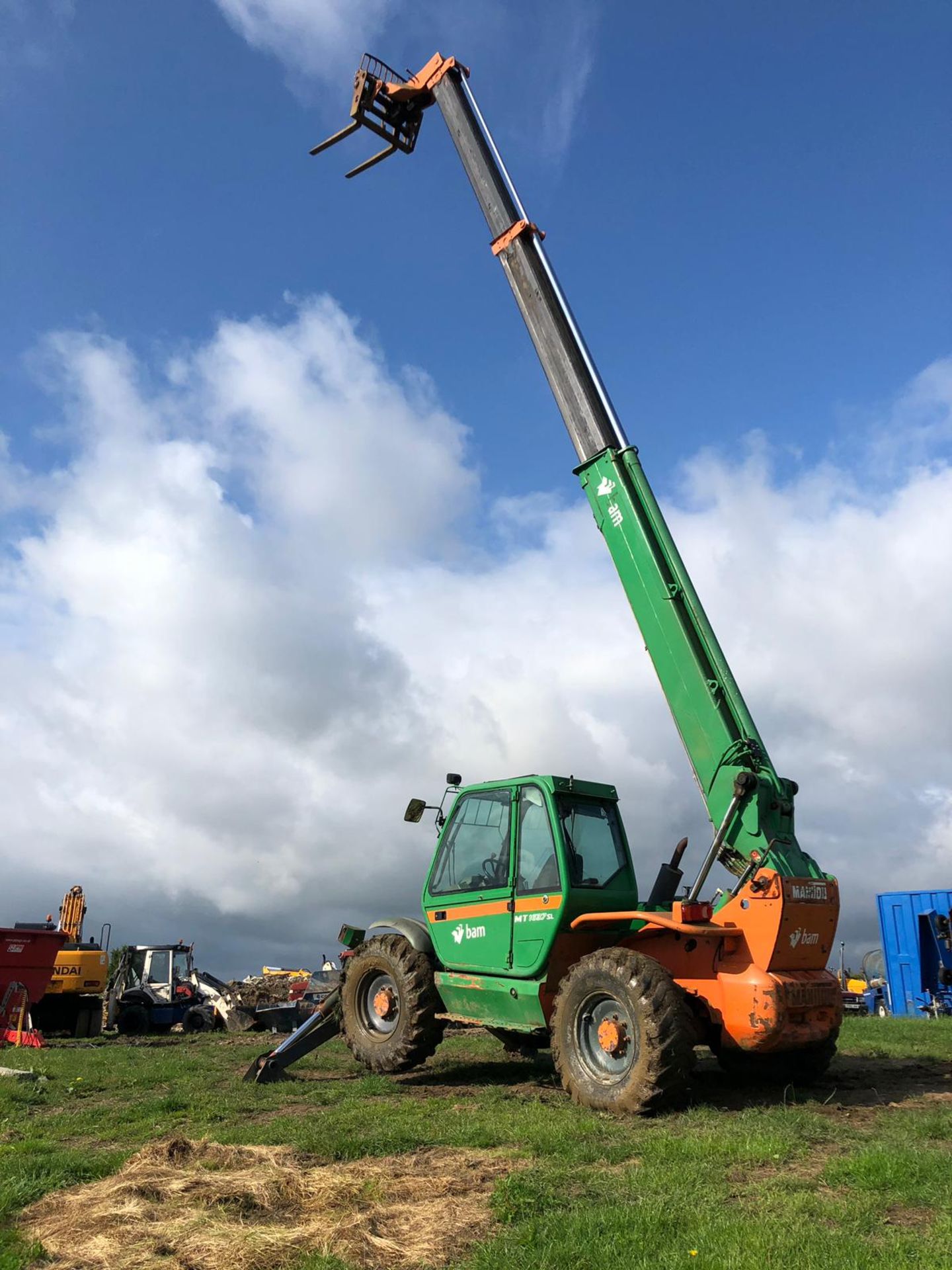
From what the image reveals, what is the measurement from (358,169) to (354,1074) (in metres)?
11.1

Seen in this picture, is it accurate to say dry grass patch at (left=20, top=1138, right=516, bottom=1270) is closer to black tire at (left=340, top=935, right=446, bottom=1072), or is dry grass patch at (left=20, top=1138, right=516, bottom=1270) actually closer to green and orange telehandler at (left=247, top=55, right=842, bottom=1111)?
green and orange telehandler at (left=247, top=55, right=842, bottom=1111)

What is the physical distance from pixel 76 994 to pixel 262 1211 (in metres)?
16.7

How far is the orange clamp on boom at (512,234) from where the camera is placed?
1041 centimetres

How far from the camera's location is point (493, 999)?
848 centimetres

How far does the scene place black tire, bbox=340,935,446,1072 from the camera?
9031 millimetres

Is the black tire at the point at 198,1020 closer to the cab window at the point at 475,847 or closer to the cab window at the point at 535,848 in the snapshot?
the cab window at the point at 475,847

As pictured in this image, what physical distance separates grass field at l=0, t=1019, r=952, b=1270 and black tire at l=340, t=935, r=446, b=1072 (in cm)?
33

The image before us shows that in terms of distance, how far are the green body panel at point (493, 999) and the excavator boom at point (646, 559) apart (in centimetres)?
167

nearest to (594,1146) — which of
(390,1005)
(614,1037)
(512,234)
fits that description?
(614,1037)

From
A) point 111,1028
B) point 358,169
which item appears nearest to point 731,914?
point 358,169

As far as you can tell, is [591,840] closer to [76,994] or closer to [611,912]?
[611,912]

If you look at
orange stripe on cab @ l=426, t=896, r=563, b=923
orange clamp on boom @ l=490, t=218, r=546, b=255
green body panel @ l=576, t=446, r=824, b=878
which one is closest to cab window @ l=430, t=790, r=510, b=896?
orange stripe on cab @ l=426, t=896, r=563, b=923

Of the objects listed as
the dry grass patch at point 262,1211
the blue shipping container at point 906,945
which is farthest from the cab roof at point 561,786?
the blue shipping container at point 906,945

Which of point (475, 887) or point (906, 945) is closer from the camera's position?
point (475, 887)
